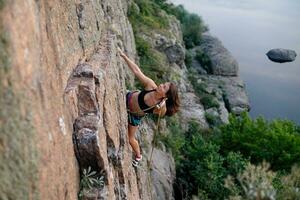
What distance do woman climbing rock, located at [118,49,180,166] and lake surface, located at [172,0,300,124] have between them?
37833mm

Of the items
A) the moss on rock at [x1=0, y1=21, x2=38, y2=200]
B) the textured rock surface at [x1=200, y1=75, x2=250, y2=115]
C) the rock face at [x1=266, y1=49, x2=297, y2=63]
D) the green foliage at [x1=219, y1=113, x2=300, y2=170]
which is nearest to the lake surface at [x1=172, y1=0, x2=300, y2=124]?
the rock face at [x1=266, y1=49, x2=297, y2=63]

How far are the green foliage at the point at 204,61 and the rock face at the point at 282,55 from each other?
49.5 feet

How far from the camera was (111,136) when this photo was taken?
27.7 ft

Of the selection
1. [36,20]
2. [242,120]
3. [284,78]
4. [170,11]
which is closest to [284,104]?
[284,78]

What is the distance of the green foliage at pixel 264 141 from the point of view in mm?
27391

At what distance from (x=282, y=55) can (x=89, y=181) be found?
5605cm

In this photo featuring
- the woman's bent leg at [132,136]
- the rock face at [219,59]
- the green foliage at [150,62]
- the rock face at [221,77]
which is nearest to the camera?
the woman's bent leg at [132,136]

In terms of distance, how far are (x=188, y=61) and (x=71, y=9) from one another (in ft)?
126

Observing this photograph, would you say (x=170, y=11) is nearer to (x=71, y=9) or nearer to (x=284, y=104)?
(x=284, y=104)

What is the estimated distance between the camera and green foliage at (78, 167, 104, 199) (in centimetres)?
707

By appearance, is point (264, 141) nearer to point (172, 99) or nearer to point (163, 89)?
point (172, 99)

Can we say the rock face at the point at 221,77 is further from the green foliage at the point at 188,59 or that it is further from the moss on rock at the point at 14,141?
the moss on rock at the point at 14,141

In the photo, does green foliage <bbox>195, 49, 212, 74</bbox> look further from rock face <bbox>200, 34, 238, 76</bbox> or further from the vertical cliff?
the vertical cliff

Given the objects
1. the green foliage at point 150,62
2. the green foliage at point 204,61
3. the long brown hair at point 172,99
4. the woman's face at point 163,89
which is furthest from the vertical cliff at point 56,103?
the green foliage at point 204,61
